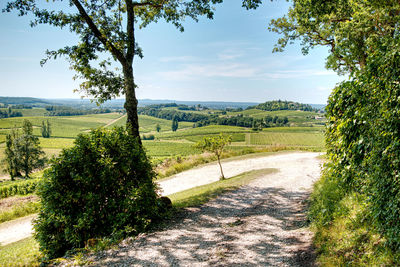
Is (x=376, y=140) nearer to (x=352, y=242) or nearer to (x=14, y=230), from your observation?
(x=352, y=242)

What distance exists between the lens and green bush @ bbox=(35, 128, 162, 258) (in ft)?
23.6

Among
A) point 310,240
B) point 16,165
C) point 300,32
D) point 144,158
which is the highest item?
point 300,32

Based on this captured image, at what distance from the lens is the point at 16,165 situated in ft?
186

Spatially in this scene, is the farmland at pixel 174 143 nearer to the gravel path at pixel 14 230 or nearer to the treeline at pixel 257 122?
the gravel path at pixel 14 230

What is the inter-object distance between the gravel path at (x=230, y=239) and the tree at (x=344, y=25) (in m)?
8.68

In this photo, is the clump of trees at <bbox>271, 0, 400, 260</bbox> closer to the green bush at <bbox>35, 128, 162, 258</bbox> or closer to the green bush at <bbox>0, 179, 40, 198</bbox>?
the green bush at <bbox>35, 128, 162, 258</bbox>

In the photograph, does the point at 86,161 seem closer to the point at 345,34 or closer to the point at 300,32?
the point at 345,34

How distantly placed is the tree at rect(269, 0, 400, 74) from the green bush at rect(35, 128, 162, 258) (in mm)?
11723

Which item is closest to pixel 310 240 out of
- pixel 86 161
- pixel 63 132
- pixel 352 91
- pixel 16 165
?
pixel 352 91

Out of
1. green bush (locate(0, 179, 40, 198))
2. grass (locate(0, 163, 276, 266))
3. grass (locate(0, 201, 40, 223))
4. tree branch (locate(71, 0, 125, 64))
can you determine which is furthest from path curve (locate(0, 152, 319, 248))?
green bush (locate(0, 179, 40, 198))

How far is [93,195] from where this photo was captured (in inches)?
294

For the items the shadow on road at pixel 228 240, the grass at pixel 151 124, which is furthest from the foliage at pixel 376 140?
the grass at pixel 151 124

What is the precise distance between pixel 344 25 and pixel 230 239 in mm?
14395

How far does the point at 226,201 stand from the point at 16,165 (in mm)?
64770
